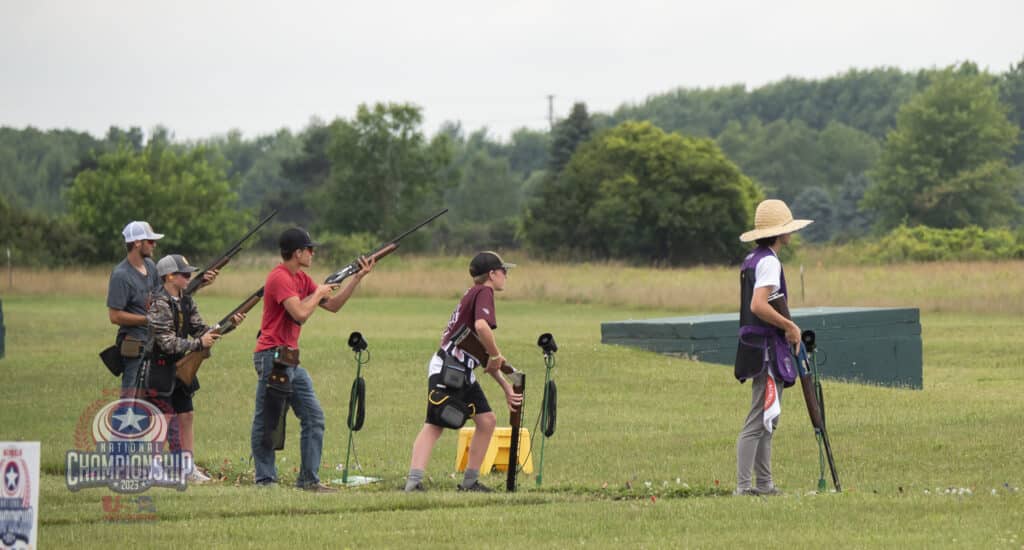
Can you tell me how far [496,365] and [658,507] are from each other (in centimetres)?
186

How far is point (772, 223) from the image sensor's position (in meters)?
12.0

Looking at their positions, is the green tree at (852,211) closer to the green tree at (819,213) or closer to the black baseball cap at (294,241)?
the green tree at (819,213)

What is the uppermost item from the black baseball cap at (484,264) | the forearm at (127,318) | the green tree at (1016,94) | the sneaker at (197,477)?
the green tree at (1016,94)

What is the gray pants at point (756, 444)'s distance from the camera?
38.8 feet

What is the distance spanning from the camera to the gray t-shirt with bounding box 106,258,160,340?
13.9 meters

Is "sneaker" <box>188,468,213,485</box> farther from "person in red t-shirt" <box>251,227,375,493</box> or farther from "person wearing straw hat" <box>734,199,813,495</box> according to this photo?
"person wearing straw hat" <box>734,199,813,495</box>

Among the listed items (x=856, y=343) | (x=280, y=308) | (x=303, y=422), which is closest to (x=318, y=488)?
(x=303, y=422)

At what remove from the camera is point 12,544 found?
799 cm

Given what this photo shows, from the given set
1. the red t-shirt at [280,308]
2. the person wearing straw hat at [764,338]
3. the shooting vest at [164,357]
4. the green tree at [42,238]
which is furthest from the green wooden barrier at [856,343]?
the green tree at [42,238]

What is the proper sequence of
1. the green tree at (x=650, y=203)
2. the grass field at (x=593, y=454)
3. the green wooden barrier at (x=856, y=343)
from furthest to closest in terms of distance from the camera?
the green tree at (x=650, y=203) → the green wooden barrier at (x=856, y=343) → the grass field at (x=593, y=454)

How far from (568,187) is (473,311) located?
7896 centimetres

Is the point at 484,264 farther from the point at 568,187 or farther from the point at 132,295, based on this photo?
the point at 568,187

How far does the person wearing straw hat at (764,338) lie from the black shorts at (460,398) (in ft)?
6.77

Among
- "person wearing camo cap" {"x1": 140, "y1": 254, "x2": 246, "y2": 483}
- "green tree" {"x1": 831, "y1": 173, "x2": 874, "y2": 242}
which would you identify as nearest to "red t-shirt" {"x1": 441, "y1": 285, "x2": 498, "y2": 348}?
"person wearing camo cap" {"x1": 140, "y1": 254, "x2": 246, "y2": 483}
